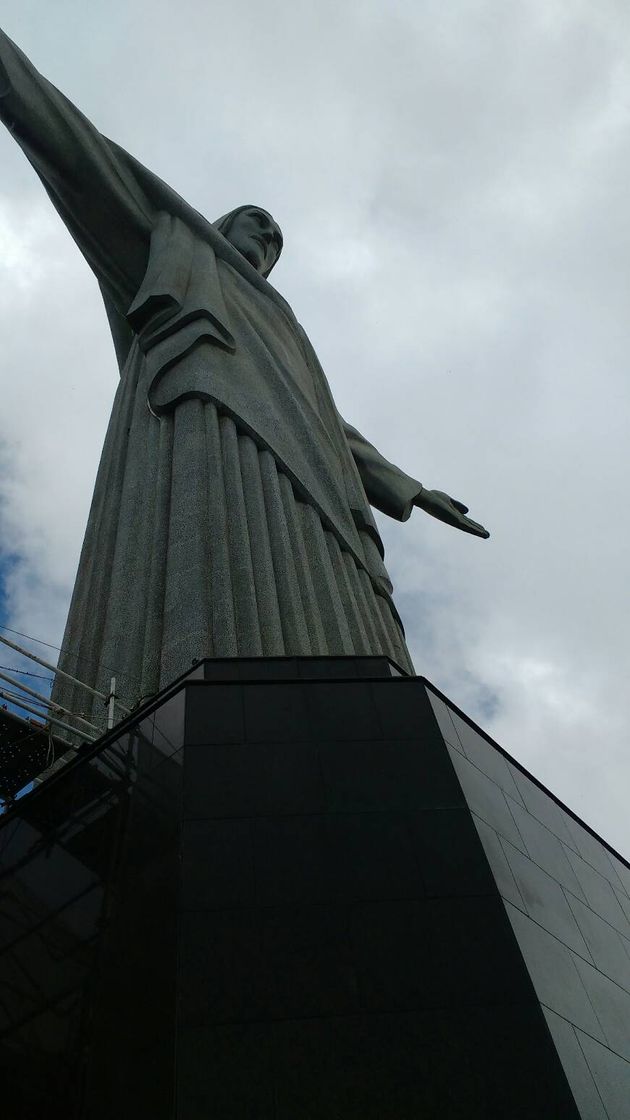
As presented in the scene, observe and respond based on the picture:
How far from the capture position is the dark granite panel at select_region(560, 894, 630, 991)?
5898 millimetres

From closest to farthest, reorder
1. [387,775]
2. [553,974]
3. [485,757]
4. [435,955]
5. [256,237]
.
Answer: [435,955] < [553,974] < [387,775] < [485,757] < [256,237]

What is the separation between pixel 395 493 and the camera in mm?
15008

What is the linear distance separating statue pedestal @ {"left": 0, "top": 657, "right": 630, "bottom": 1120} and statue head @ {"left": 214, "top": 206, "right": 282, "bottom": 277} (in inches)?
482

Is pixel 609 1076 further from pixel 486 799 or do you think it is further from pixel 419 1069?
pixel 486 799

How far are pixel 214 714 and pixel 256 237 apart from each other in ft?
43.9

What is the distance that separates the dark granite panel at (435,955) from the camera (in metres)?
4.40

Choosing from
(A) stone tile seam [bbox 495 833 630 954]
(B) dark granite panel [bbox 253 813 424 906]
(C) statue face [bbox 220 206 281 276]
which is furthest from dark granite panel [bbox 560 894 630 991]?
(C) statue face [bbox 220 206 281 276]

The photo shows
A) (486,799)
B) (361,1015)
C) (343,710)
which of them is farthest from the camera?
(343,710)

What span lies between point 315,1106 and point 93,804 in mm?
2207

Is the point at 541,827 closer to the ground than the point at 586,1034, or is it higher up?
higher up

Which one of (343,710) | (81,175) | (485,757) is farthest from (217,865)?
(81,175)

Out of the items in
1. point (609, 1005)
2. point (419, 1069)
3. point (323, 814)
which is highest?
point (323, 814)

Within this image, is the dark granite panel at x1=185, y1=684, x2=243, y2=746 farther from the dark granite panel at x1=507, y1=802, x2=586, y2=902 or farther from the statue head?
the statue head

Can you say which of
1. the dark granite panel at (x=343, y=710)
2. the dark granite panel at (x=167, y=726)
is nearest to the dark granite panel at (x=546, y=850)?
the dark granite panel at (x=343, y=710)
